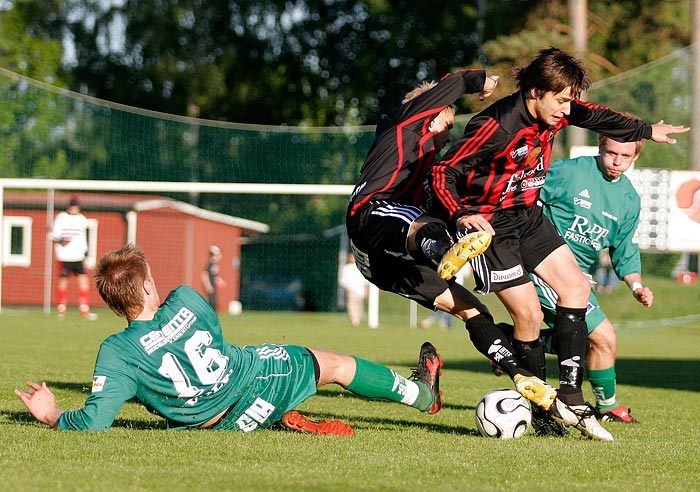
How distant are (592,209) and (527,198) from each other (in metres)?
1.22

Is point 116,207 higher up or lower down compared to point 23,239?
higher up

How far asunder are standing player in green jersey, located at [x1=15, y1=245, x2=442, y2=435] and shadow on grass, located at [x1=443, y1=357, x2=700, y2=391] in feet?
14.9

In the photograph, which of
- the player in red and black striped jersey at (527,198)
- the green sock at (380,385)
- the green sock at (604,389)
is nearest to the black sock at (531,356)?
the player in red and black striped jersey at (527,198)

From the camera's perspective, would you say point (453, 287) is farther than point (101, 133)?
→ No

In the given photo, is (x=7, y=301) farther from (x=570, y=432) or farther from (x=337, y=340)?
(x=570, y=432)

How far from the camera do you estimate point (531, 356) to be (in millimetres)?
5980

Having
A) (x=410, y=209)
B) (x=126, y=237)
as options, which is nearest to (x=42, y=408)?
(x=410, y=209)

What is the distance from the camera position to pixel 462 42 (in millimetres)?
40031

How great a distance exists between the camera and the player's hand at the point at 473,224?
5.18 metres

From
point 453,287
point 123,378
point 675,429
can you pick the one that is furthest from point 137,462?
point 675,429

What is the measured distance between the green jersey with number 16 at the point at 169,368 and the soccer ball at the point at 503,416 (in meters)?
1.31

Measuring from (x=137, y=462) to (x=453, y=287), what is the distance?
2.43 m

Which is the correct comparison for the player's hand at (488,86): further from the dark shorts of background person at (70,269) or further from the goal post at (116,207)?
the dark shorts of background person at (70,269)

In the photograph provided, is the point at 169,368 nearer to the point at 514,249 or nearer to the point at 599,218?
the point at 514,249
